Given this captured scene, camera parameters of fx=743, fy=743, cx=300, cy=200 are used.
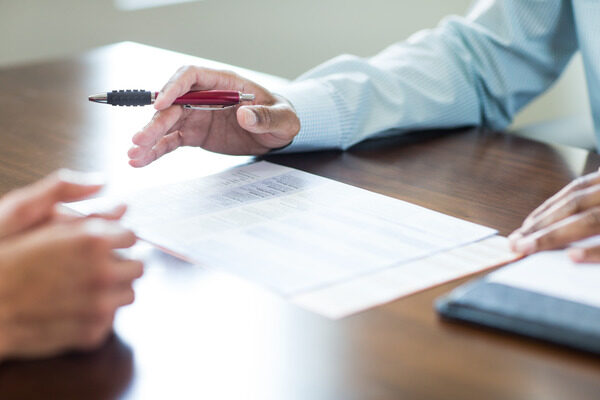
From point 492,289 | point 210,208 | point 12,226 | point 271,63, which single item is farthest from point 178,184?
point 271,63

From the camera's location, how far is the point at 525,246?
0.73 meters

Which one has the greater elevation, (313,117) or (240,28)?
(313,117)

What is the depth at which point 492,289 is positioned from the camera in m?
0.62

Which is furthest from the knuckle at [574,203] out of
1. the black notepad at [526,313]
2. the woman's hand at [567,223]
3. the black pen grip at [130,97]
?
the black pen grip at [130,97]

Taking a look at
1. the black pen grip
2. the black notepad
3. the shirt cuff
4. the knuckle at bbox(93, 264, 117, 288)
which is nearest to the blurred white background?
the shirt cuff

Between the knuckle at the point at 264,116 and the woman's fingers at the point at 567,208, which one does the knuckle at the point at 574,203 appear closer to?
the woman's fingers at the point at 567,208

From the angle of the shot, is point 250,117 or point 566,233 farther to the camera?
point 250,117

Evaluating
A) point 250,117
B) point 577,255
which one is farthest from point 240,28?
point 577,255

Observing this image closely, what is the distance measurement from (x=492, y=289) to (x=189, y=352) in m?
0.25

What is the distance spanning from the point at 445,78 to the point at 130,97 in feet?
1.90

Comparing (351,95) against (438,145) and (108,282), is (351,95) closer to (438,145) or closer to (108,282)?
(438,145)

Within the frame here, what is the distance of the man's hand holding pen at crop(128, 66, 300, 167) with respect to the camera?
0.94 m

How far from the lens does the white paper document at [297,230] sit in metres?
0.67

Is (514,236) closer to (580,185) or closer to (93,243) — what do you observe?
(580,185)
